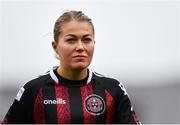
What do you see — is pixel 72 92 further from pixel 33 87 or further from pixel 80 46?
pixel 80 46

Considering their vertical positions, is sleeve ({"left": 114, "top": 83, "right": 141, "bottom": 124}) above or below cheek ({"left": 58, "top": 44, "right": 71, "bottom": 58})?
below

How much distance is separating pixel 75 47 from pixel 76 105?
0.44 m

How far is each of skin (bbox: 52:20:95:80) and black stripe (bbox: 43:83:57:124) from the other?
166mm

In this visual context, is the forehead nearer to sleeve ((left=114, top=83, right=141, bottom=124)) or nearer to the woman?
the woman

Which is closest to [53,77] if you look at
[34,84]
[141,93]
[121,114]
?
[34,84]

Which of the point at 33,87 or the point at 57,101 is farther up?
the point at 33,87

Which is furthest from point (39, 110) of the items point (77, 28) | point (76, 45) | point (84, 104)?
point (77, 28)

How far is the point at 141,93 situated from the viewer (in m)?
17.2

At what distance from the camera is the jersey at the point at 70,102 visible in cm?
611

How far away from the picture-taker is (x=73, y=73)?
243 inches

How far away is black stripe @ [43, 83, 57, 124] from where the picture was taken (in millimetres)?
6085

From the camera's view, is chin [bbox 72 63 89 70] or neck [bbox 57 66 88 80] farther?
neck [bbox 57 66 88 80]

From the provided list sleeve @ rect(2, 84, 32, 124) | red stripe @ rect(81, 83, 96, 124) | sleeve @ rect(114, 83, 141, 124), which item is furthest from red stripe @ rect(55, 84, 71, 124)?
sleeve @ rect(114, 83, 141, 124)

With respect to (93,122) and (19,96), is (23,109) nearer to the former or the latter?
(19,96)
